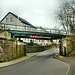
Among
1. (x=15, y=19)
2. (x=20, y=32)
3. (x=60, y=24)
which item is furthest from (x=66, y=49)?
(x=15, y=19)

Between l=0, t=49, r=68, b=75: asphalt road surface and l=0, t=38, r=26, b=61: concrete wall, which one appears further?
l=0, t=38, r=26, b=61: concrete wall

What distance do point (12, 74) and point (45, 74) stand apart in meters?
2.26

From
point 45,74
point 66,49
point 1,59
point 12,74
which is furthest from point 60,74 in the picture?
point 66,49

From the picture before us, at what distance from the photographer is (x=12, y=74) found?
8.01m

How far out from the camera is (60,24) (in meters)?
38.1

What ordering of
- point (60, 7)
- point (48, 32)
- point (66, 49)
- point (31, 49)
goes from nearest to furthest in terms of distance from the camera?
point (66, 49), point (48, 32), point (60, 7), point (31, 49)

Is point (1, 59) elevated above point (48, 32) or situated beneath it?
situated beneath

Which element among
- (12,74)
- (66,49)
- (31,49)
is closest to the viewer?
(12,74)

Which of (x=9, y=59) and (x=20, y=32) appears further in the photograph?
(x=20, y=32)

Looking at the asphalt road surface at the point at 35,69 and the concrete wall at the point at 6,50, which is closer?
the asphalt road surface at the point at 35,69

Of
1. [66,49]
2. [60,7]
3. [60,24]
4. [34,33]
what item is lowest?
[66,49]

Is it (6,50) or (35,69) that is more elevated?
(6,50)

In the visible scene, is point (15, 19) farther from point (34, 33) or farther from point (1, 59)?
point (1, 59)

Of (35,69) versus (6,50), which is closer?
(35,69)
